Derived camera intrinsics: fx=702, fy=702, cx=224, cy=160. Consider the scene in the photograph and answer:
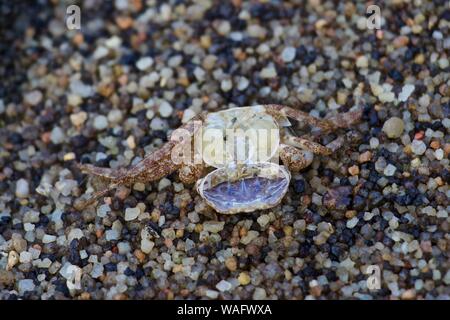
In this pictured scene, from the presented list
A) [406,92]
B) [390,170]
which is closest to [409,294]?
[390,170]

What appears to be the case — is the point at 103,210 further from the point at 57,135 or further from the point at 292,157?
the point at 292,157

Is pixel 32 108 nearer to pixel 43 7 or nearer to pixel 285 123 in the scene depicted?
pixel 43 7

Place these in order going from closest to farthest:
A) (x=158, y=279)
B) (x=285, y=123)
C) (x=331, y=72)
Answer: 1. (x=158, y=279)
2. (x=285, y=123)
3. (x=331, y=72)

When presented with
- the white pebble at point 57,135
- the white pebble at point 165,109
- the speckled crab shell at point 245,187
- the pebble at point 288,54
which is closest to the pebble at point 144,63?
the white pebble at point 165,109

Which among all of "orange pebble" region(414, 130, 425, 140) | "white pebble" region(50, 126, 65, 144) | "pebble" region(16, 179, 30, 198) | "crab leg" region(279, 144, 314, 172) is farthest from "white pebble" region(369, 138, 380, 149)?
"pebble" region(16, 179, 30, 198)
